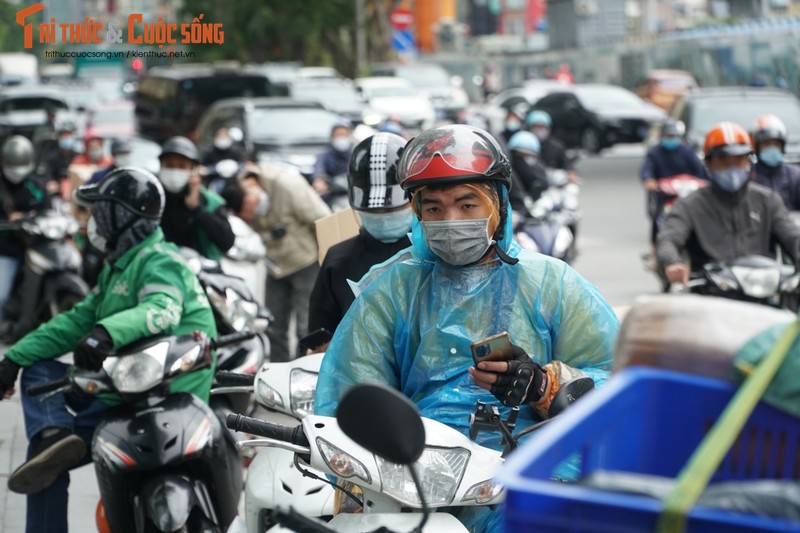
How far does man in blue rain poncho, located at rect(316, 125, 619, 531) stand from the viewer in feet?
13.0

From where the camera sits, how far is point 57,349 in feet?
18.6

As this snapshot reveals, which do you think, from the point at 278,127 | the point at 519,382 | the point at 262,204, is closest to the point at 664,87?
the point at 278,127

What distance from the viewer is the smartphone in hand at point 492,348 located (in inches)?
143

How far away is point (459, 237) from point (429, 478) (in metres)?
0.76

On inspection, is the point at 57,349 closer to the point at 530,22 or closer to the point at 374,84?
the point at 374,84

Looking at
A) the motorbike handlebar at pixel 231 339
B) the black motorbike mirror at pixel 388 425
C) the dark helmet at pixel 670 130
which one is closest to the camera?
the black motorbike mirror at pixel 388 425

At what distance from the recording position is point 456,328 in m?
3.96

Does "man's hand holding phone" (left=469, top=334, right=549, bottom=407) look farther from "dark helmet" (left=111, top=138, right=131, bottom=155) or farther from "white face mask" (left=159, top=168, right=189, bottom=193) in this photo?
"dark helmet" (left=111, top=138, right=131, bottom=155)

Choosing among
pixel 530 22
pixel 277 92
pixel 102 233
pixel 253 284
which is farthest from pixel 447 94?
pixel 530 22

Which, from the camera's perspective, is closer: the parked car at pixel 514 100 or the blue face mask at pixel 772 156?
the blue face mask at pixel 772 156

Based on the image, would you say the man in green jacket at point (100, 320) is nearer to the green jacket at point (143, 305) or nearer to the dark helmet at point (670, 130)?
the green jacket at point (143, 305)

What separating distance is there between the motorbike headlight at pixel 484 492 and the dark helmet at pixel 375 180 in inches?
85.7

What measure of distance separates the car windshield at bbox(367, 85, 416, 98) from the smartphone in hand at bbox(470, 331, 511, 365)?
→ 32894mm

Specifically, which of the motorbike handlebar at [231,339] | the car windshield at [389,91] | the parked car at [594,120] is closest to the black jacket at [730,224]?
the motorbike handlebar at [231,339]
